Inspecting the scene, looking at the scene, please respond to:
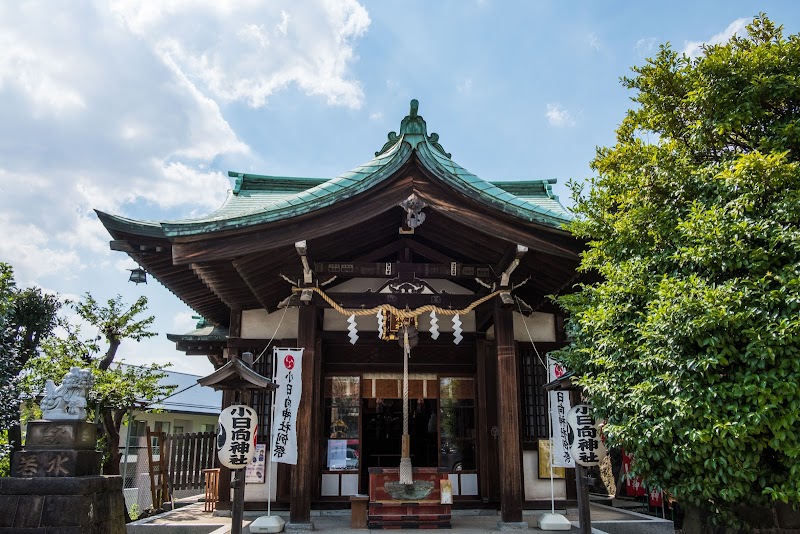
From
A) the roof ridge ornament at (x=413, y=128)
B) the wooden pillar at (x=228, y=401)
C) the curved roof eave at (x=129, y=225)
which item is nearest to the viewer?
the curved roof eave at (x=129, y=225)

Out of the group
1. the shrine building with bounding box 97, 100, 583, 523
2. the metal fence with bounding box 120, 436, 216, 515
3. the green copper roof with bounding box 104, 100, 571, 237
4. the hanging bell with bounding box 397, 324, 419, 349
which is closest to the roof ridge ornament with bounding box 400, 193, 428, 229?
the shrine building with bounding box 97, 100, 583, 523

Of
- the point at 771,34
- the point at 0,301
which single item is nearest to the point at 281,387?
the point at 0,301

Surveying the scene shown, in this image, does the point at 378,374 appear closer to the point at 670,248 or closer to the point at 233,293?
the point at 233,293

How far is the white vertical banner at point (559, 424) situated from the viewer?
371 inches

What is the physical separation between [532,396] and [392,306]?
11.8 ft

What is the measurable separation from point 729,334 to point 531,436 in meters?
6.08

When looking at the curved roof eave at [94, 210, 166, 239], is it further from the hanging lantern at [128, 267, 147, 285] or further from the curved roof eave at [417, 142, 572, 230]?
the curved roof eave at [417, 142, 572, 230]

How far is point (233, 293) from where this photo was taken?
34.5ft

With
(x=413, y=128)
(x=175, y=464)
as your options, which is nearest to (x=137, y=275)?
(x=413, y=128)

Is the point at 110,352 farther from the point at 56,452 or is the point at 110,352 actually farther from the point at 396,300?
the point at 396,300

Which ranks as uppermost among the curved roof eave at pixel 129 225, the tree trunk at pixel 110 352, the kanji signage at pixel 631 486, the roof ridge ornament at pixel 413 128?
the roof ridge ornament at pixel 413 128

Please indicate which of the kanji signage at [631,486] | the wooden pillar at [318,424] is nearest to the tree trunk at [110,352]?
the wooden pillar at [318,424]

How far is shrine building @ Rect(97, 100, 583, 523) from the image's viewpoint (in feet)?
28.1

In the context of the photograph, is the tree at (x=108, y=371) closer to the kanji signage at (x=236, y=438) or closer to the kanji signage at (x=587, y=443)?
the kanji signage at (x=236, y=438)
